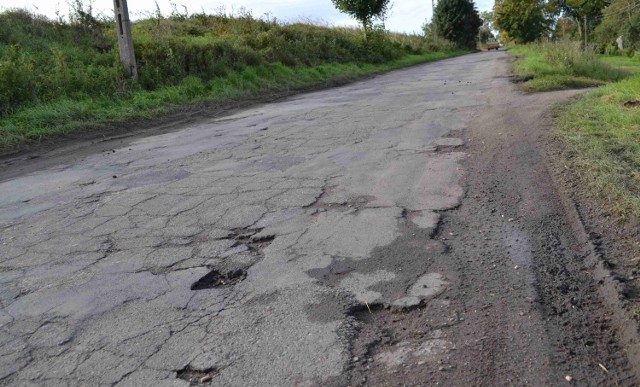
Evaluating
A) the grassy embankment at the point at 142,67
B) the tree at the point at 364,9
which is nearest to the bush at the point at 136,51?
the grassy embankment at the point at 142,67

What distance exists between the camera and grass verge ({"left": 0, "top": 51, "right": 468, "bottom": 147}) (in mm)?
10000

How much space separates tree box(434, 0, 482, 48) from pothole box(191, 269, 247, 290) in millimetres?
56883

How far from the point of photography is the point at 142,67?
14.7 meters

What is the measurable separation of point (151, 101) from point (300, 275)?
10.1 metres

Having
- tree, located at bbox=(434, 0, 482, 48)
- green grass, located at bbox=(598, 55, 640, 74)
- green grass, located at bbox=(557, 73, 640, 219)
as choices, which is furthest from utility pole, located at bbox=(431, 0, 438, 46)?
green grass, located at bbox=(557, 73, 640, 219)

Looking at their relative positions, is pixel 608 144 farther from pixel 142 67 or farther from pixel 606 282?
pixel 142 67

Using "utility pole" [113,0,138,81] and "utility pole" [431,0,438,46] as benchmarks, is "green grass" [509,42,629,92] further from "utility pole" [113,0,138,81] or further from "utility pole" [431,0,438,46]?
"utility pole" [431,0,438,46]

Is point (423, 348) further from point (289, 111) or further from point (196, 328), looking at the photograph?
point (289, 111)

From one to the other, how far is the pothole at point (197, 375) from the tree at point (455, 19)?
5801 cm

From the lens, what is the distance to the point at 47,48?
1423 centimetres

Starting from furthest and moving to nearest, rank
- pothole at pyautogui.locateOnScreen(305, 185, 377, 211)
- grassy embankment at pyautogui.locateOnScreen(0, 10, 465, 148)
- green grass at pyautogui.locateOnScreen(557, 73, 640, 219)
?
1. grassy embankment at pyautogui.locateOnScreen(0, 10, 465, 148)
2. pothole at pyautogui.locateOnScreen(305, 185, 377, 211)
3. green grass at pyautogui.locateOnScreen(557, 73, 640, 219)

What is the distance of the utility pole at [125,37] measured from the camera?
1377 cm

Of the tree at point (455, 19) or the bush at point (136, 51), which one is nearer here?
the bush at point (136, 51)

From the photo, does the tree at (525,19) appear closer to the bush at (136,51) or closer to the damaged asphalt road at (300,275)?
the bush at (136,51)
